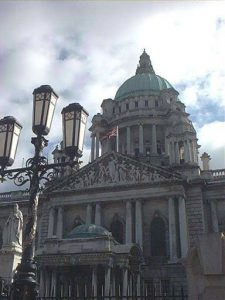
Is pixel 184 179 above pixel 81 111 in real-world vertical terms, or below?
above

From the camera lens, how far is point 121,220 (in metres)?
41.8

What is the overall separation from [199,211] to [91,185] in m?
11.7

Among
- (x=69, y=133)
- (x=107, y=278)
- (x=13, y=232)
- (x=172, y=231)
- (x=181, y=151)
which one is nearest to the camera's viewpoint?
(x=69, y=133)

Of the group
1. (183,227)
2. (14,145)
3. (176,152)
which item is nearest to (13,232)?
(14,145)

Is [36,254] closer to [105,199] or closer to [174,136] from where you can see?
[105,199]

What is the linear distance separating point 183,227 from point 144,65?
44934 mm

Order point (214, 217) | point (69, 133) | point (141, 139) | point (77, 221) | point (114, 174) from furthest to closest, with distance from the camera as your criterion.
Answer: point (141, 139) < point (77, 221) < point (114, 174) < point (214, 217) < point (69, 133)

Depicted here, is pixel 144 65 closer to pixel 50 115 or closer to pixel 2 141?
pixel 50 115

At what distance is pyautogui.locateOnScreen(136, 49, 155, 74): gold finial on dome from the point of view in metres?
75.1

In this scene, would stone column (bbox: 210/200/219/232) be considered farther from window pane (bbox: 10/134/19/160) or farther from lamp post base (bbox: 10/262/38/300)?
lamp post base (bbox: 10/262/38/300)

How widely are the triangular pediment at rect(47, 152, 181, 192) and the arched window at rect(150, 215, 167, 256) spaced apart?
4.15 m

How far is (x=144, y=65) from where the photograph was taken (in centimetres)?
7650

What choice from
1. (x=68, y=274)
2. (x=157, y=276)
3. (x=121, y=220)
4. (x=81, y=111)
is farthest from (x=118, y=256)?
(x=81, y=111)

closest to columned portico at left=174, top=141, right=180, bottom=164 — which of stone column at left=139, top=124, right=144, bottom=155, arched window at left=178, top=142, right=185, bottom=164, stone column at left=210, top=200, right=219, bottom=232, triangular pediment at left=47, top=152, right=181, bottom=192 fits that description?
arched window at left=178, top=142, right=185, bottom=164
